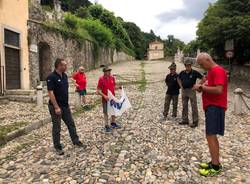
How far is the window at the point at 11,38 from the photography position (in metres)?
16.0

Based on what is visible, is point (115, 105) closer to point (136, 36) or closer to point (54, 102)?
point (54, 102)

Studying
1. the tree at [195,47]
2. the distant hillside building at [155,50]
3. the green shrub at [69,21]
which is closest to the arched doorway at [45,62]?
the green shrub at [69,21]

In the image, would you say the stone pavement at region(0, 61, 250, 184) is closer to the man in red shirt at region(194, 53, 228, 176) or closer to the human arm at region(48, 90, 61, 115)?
the man in red shirt at region(194, 53, 228, 176)

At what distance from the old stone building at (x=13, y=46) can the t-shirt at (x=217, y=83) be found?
11499 mm

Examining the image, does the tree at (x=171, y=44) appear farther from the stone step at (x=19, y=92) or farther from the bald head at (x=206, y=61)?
the bald head at (x=206, y=61)

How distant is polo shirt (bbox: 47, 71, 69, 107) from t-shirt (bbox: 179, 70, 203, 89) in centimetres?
397

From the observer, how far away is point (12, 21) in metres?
16.6

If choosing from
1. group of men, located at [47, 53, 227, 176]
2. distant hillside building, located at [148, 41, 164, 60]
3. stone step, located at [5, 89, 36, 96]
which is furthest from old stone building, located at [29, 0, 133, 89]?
distant hillside building, located at [148, 41, 164, 60]

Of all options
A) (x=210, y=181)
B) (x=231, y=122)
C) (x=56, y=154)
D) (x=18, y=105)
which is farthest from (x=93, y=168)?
(x=18, y=105)

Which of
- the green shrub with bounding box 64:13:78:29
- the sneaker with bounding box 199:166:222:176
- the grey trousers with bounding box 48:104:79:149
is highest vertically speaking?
the green shrub with bounding box 64:13:78:29

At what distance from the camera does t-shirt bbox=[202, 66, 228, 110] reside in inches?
230

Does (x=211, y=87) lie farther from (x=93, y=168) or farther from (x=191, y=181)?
(x=93, y=168)

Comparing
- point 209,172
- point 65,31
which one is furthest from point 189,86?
point 65,31

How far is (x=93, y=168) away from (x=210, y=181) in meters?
1.99
